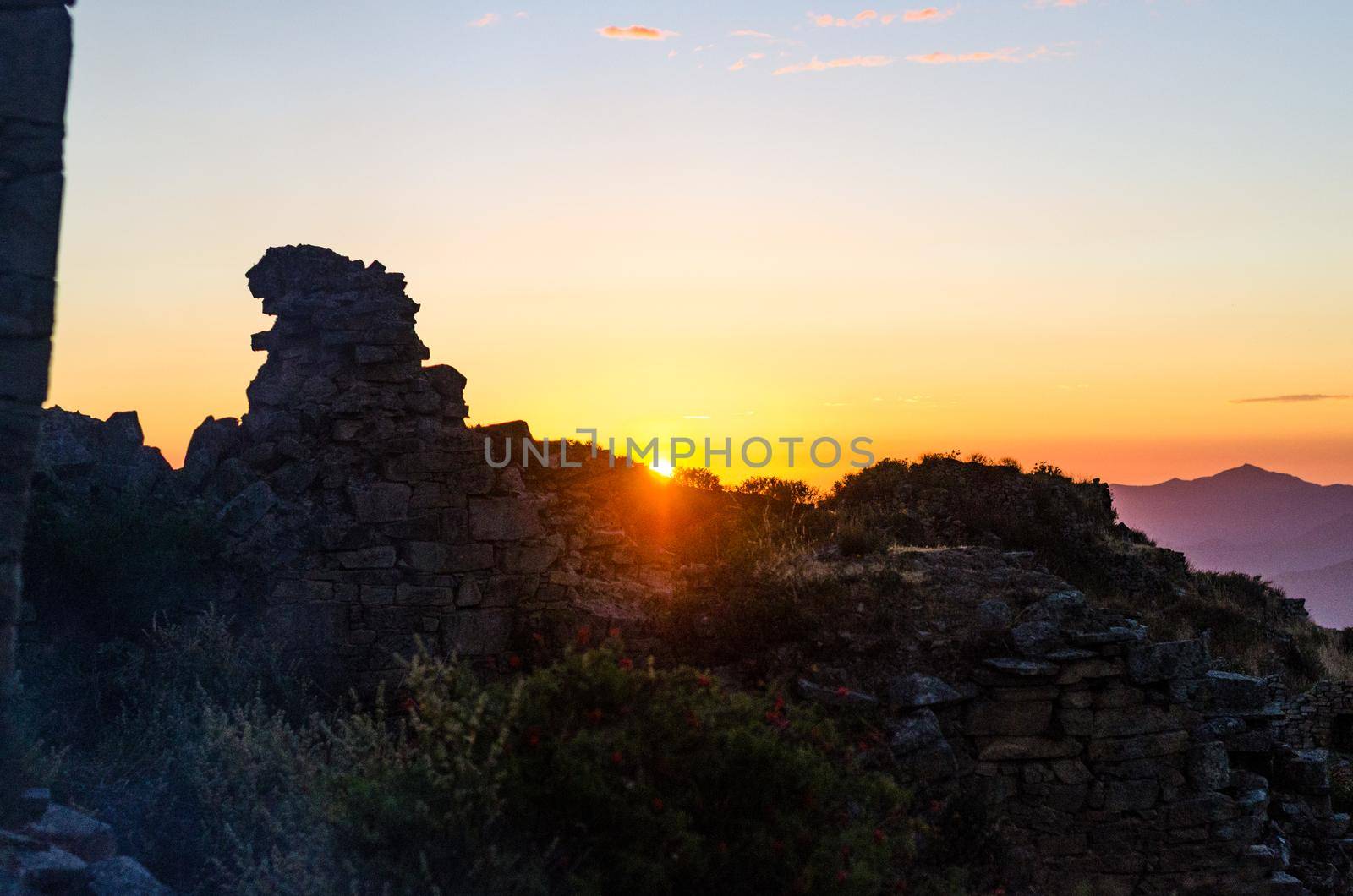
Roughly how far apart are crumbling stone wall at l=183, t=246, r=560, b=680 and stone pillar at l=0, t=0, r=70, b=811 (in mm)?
4715

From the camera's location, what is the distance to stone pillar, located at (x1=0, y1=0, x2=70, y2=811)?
A: 6516mm

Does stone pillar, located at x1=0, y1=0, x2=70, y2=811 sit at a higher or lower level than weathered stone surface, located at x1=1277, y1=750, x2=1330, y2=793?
higher

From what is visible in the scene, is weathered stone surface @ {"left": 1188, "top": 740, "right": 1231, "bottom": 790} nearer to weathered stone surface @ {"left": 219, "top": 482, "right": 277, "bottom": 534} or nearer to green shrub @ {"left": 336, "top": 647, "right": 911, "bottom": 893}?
green shrub @ {"left": 336, "top": 647, "right": 911, "bottom": 893}

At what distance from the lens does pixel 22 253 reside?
6.57 meters

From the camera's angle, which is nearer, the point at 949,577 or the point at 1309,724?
the point at 949,577

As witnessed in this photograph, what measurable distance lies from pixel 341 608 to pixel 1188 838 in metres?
8.43

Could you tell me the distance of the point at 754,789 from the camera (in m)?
5.74

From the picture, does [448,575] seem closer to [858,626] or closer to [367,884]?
[858,626]

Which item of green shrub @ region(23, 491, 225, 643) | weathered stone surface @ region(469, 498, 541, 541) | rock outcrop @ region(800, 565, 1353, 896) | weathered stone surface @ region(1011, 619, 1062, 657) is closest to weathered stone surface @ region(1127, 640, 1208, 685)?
rock outcrop @ region(800, 565, 1353, 896)

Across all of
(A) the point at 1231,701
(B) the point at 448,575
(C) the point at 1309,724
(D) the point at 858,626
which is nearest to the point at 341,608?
(B) the point at 448,575

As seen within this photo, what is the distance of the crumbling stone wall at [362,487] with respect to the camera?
11398mm

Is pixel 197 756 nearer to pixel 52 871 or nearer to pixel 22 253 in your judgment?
pixel 52 871

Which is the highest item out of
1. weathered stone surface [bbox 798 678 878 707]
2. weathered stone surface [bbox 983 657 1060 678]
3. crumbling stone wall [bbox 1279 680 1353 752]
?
weathered stone surface [bbox 983 657 1060 678]

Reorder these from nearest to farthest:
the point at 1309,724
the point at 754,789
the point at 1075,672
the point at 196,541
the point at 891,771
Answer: the point at 754,789 < the point at 891,771 < the point at 1075,672 < the point at 196,541 < the point at 1309,724
